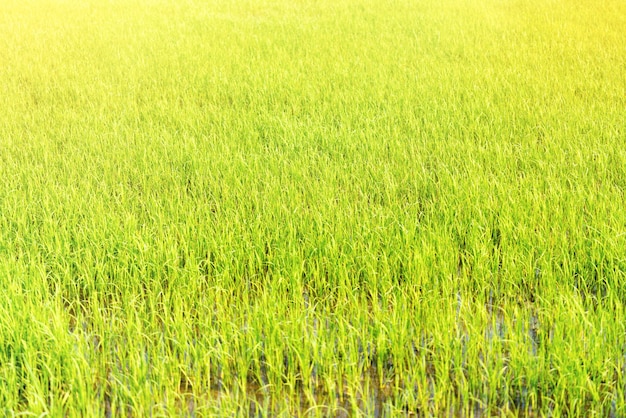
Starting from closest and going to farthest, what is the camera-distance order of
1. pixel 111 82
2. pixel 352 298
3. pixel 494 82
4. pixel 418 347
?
pixel 418 347 < pixel 352 298 < pixel 494 82 < pixel 111 82

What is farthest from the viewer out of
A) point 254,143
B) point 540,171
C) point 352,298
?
point 254,143

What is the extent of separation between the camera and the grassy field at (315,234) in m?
2.90

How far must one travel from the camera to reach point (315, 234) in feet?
13.6

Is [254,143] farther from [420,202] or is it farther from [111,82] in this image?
[111,82]

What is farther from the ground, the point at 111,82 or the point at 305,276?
the point at 111,82

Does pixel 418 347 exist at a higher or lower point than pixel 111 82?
lower

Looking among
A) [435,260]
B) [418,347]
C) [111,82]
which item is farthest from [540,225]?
[111,82]

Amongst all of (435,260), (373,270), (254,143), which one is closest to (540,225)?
(435,260)

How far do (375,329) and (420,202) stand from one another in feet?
6.04

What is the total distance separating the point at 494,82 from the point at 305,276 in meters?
4.49

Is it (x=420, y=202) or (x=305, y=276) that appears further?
(x=420, y=202)

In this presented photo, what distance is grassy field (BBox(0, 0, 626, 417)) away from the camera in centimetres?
290

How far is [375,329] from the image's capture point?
10.4 ft

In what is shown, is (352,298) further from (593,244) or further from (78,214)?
(78,214)
